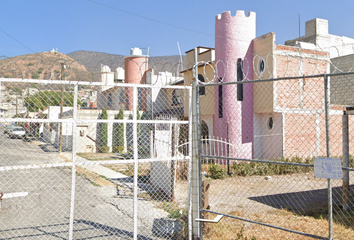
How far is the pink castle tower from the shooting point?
1741cm

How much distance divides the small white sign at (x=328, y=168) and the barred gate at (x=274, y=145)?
12.6 ft

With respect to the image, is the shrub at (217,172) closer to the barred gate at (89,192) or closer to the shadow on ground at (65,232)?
the barred gate at (89,192)

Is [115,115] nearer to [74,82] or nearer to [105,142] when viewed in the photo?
[105,142]

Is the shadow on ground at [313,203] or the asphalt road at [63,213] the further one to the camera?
the shadow on ground at [313,203]

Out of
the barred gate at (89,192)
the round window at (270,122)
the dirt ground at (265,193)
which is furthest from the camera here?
the round window at (270,122)

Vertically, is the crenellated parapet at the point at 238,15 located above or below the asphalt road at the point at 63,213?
above

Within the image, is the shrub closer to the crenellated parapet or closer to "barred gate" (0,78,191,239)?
"barred gate" (0,78,191,239)

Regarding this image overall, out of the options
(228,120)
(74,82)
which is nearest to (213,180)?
(228,120)

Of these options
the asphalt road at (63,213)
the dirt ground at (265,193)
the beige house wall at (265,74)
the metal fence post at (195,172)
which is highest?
the beige house wall at (265,74)

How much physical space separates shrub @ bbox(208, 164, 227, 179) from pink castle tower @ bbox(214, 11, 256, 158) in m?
3.34

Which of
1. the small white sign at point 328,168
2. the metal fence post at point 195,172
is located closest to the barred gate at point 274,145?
the metal fence post at point 195,172

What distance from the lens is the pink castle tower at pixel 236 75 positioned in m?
17.4

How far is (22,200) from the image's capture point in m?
8.77

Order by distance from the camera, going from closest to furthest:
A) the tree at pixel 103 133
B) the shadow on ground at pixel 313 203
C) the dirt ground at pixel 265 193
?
the shadow on ground at pixel 313 203
the dirt ground at pixel 265 193
the tree at pixel 103 133
